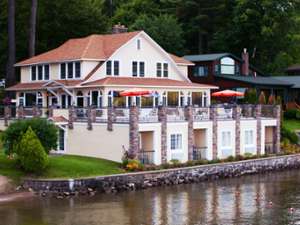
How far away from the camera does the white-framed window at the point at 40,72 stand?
58.3m

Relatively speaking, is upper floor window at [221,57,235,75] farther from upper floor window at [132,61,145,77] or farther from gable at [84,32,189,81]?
upper floor window at [132,61,145,77]

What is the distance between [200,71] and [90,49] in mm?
19629

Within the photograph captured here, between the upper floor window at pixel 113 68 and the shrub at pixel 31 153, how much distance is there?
57.9 feet

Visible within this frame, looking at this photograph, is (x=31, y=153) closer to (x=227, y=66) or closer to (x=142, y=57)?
(x=142, y=57)

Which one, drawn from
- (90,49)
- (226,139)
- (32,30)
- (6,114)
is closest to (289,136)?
(226,139)

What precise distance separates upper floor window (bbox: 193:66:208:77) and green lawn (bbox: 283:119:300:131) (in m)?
9.85

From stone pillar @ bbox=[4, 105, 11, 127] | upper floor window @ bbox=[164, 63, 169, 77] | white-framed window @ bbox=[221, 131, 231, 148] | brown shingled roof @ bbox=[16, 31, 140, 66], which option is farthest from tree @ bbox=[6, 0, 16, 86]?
white-framed window @ bbox=[221, 131, 231, 148]

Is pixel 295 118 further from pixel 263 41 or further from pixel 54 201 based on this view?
pixel 54 201

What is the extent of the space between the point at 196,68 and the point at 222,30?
20595 mm

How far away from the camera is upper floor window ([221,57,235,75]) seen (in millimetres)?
72938

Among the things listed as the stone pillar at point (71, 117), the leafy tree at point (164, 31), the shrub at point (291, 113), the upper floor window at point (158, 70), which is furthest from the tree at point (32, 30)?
the shrub at point (291, 113)

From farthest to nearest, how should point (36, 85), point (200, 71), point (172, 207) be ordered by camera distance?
point (200, 71)
point (36, 85)
point (172, 207)

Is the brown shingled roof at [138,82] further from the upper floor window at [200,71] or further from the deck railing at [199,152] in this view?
the upper floor window at [200,71]

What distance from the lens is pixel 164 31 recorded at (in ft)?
284
